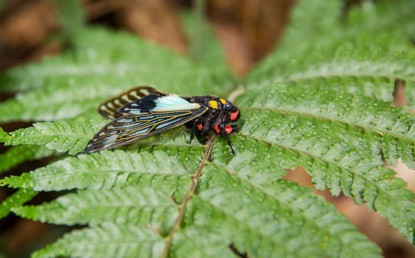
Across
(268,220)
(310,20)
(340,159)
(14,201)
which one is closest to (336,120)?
(340,159)

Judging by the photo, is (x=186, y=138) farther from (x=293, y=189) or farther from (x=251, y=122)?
(x=293, y=189)

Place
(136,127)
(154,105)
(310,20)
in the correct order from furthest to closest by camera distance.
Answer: (310,20) < (154,105) < (136,127)

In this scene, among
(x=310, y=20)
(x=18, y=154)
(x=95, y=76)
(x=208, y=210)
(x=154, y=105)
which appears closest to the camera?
(x=208, y=210)

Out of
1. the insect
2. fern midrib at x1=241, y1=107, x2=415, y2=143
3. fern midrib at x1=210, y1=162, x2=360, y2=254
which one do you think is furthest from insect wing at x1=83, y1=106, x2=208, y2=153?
fern midrib at x1=241, y1=107, x2=415, y2=143

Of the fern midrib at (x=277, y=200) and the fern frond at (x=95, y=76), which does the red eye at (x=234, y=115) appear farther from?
the fern frond at (x=95, y=76)

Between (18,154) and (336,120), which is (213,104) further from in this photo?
(18,154)

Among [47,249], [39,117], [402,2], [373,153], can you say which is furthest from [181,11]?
[47,249]

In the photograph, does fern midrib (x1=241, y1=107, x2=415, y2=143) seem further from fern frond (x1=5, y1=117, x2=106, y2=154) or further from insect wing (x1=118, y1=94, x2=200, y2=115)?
fern frond (x1=5, y1=117, x2=106, y2=154)

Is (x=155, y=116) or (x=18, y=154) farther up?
(x=155, y=116)

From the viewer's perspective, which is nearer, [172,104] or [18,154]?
[172,104]
